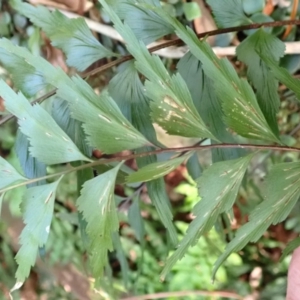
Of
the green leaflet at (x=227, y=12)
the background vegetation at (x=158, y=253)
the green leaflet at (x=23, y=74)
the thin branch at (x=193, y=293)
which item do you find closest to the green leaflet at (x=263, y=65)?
the green leaflet at (x=227, y=12)

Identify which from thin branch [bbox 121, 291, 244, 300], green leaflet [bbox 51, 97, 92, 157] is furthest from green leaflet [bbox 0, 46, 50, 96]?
thin branch [bbox 121, 291, 244, 300]

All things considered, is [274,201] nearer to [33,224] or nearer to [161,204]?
[161,204]

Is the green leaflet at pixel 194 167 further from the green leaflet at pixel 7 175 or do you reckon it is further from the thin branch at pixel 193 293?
the thin branch at pixel 193 293

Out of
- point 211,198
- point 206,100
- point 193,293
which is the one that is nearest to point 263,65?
point 206,100

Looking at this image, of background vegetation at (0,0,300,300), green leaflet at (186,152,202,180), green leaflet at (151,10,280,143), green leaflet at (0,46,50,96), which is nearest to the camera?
green leaflet at (151,10,280,143)

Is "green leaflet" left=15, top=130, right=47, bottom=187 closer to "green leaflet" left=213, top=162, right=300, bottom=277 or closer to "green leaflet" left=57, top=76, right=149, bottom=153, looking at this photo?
"green leaflet" left=57, top=76, right=149, bottom=153

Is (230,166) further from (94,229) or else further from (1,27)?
(1,27)
